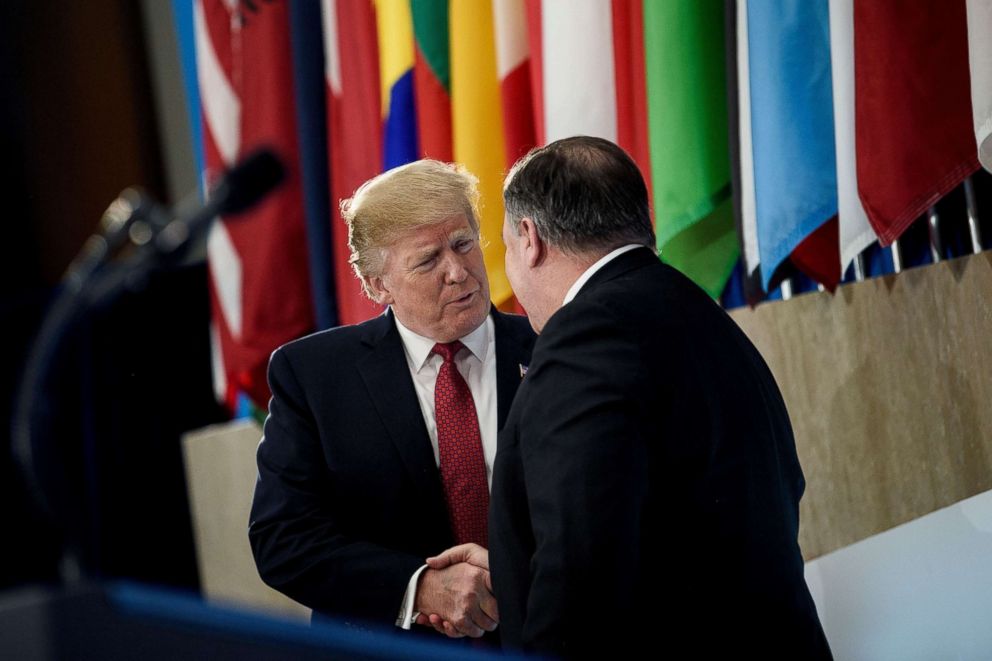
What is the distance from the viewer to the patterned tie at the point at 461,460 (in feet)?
7.07

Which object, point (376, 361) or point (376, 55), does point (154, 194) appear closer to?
point (376, 55)

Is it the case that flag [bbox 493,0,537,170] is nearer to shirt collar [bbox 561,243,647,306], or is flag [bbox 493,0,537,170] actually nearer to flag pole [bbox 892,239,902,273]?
flag pole [bbox 892,239,902,273]

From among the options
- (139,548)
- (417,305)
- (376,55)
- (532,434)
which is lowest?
(139,548)

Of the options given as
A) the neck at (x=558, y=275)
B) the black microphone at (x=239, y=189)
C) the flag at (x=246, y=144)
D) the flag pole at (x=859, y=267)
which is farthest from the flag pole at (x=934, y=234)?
the black microphone at (x=239, y=189)

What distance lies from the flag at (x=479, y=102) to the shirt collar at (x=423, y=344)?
39.0 inches

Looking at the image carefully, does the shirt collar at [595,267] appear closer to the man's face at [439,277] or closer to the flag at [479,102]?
the man's face at [439,277]

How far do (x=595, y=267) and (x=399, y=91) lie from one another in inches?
69.1

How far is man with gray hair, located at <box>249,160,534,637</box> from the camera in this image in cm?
211

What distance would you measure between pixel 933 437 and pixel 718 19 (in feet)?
3.90

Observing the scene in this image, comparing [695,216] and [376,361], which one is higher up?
[695,216]

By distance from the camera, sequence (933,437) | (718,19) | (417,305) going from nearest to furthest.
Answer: (417,305), (933,437), (718,19)

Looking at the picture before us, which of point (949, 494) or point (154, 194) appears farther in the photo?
A: point (154, 194)

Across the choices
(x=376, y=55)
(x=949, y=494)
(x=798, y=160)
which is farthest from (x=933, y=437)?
(x=376, y=55)

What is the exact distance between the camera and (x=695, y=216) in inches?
114
